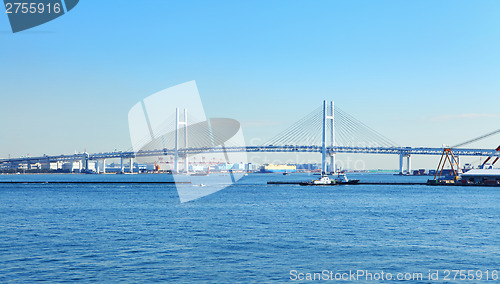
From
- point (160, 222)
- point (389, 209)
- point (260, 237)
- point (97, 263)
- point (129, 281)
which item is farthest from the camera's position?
point (389, 209)

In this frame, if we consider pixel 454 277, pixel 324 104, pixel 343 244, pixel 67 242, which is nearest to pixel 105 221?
pixel 67 242

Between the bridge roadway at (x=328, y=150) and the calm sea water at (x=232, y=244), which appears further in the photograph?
the bridge roadway at (x=328, y=150)

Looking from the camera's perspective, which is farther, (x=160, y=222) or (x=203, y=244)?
(x=160, y=222)

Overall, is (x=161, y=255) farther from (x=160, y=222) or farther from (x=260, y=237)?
(x=160, y=222)

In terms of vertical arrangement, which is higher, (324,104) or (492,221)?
(324,104)

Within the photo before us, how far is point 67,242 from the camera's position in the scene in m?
25.4

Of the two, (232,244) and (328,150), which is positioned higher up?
(328,150)

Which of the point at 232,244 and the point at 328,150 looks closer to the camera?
the point at 232,244

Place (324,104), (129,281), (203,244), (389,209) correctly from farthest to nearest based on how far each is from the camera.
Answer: (324,104), (389,209), (203,244), (129,281)

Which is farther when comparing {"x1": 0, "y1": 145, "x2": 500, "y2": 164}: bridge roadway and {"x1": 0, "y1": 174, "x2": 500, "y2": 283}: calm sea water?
{"x1": 0, "y1": 145, "x2": 500, "y2": 164}: bridge roadway

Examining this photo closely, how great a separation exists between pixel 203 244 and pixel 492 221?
2090 centimetres

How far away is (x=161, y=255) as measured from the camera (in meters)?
22.1

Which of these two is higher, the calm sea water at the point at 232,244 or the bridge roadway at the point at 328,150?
the bridge roadway at the point at 328,150

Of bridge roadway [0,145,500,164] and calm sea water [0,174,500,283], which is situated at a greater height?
bridge roadway [0,145,500,164]
